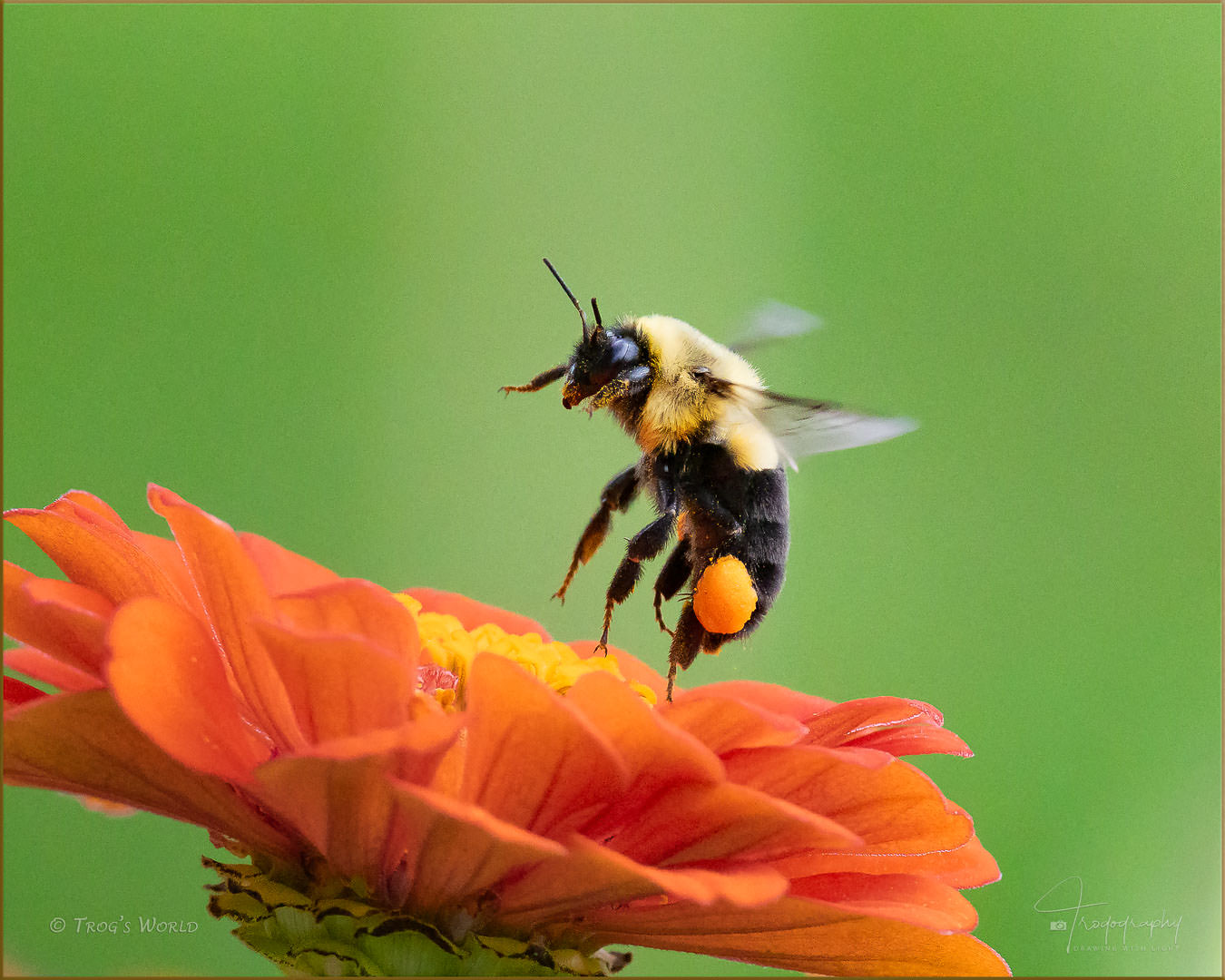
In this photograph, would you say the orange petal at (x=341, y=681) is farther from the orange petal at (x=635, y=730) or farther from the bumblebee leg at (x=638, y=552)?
the bumblebee leg at (x=638, y=552)

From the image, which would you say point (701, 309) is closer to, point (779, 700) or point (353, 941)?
point (779, 700)

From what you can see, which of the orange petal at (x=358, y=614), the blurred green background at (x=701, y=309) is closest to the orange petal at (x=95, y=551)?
the orange petal at (x=358, y=614)

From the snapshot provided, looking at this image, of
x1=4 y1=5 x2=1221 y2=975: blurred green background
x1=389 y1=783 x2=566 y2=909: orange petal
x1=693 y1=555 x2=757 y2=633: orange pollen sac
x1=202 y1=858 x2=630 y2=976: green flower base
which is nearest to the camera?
x1=389 y1=783 x2=566 y2=909: orange petal

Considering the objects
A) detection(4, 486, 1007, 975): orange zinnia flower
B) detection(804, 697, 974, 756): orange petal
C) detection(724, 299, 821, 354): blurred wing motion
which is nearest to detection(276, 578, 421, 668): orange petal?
detection(4, 486, 1007, 975): orange zinnia flower

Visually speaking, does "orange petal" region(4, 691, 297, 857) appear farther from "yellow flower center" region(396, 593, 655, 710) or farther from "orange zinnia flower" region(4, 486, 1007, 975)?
"yellow flower center" region(396, 593, 655, 710)

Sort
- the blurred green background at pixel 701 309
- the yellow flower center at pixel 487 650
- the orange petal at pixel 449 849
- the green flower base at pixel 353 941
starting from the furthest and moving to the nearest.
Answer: the blurred green background at pixel 701 309
the yellow flower center at pixel 487 650
the green flower base at pixel 353 941
the orange petal at pixel 449 849

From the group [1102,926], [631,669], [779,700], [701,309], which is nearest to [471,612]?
[631,669]

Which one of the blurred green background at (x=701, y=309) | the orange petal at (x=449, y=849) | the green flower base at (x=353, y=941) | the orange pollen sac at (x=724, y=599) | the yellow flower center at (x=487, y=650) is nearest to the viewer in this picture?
Answer: the orange petal at (x=449, y=849)
